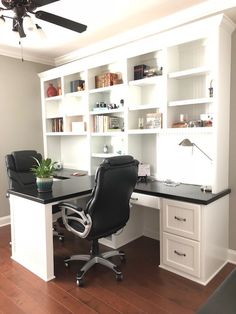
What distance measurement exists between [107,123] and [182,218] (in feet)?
5.39

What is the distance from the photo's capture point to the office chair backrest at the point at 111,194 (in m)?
Result: 2.23

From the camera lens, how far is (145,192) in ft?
9.11

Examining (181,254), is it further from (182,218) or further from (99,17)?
(99,17)

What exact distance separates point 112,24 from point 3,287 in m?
2.93

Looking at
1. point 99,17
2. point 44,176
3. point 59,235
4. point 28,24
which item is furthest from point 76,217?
point 99,17

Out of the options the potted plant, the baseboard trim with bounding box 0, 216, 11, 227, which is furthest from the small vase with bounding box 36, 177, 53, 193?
the baseboard trim with bounding box 0, 216, 11, 227

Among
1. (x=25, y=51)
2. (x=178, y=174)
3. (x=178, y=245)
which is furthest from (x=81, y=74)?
(x=178, y=245)

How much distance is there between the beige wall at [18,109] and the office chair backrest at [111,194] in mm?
2287

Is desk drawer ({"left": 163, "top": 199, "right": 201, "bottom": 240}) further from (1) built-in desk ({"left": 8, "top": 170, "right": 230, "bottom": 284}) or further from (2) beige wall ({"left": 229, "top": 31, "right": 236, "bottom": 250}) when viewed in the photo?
(2) beige wall ({"left": 229, "top": 31, "right": 236, "bottom": 250})

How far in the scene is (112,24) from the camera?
3.14m

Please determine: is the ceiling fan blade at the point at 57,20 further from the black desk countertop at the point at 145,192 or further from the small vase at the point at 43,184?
the black desk countertop at the point at 145,192

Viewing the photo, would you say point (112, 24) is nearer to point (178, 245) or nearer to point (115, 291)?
point (178, 245)

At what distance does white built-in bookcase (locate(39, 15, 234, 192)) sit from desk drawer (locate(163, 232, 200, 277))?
1.95ft

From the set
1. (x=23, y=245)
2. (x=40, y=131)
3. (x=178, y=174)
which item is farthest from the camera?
(x=40, y=131)
